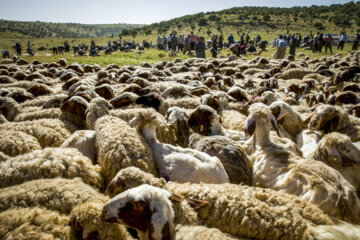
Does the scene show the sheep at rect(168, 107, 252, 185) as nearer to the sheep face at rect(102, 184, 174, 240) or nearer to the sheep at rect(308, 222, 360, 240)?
the sheep at rect(308, 222, 360, 240)

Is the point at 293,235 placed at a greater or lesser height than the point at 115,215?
lesser

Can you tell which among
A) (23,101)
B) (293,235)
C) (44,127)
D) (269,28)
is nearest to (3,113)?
(23,101)

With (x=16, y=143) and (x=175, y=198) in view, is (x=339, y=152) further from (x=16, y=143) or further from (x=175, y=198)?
(x=16, y=143)

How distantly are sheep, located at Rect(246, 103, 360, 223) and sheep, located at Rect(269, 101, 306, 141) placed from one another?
1.37 meters

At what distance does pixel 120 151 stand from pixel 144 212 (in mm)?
1406

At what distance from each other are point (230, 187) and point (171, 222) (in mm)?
887

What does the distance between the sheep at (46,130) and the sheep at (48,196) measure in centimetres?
185

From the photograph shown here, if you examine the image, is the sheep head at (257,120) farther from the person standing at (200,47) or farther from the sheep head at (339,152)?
the person standing at (200,47)

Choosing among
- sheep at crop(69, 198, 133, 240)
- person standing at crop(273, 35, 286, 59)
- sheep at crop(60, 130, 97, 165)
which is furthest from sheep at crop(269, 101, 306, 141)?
person standing at crop(273, 35, 286, 59)

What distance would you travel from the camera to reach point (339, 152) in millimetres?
3566

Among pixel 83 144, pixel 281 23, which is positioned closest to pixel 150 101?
pixel 83 144

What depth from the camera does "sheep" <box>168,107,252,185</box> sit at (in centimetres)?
356

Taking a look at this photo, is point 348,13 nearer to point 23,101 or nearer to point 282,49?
point 282,49

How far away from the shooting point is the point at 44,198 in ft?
7.71
